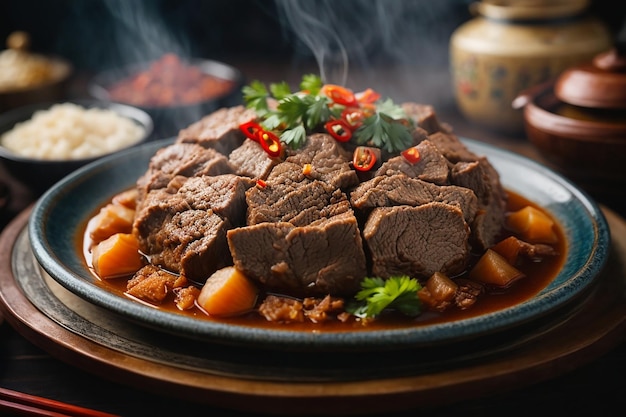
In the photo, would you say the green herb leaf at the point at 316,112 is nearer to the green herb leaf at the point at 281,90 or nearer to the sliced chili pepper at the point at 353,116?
the sliced chili pepper at the point at 353,116

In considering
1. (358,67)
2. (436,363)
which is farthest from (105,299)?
(358,67)

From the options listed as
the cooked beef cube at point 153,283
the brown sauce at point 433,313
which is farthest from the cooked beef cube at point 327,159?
the cooked beef cube at point 153,283

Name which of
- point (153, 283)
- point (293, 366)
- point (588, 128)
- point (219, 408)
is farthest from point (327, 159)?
point (588, 128)

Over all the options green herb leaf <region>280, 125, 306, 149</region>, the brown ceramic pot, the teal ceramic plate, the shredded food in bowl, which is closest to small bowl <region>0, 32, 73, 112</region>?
the shredded food in bowl

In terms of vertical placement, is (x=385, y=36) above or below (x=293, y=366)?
below

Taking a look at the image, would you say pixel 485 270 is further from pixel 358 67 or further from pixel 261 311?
pixel 358 67

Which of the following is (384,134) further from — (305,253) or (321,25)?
(321,25)
